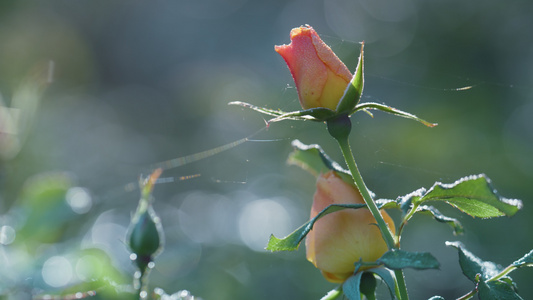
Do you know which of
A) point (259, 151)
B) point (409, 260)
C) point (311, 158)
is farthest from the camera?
point (259, 151)

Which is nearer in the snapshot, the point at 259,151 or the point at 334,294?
the point at 334,294

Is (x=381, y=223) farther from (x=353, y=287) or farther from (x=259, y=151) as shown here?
(x=259, y=151)

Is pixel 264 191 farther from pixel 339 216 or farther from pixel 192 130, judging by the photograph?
pixel 339 216

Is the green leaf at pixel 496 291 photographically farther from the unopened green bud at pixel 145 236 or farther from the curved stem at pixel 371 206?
the unopened green bud at pixel 145 236

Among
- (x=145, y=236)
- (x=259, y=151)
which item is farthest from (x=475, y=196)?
(x=259, y=151)

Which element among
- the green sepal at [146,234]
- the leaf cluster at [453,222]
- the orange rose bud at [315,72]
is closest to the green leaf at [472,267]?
the leaf cluster at [453,222]

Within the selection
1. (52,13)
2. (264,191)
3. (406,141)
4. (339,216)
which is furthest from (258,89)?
(52,13)

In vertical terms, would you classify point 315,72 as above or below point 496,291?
above
